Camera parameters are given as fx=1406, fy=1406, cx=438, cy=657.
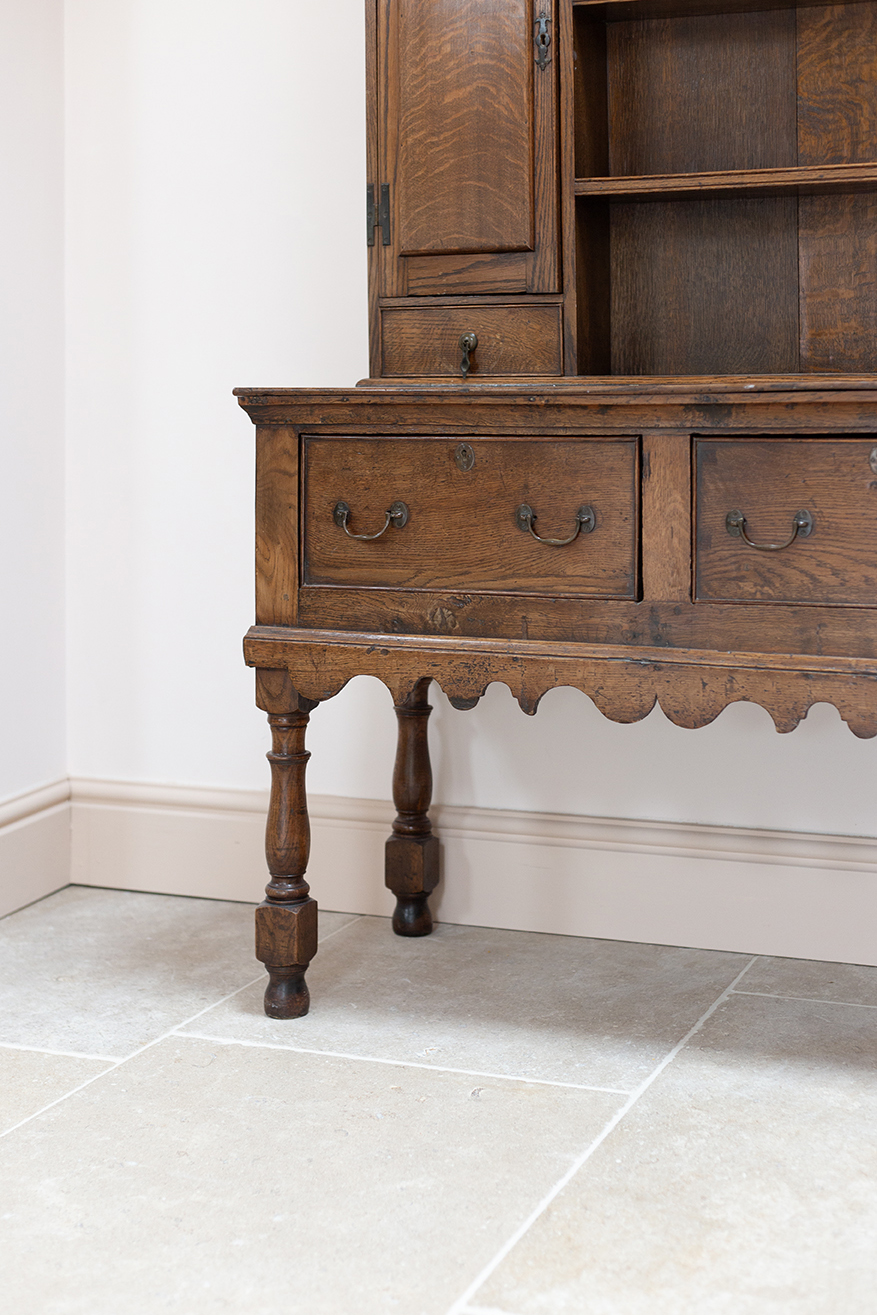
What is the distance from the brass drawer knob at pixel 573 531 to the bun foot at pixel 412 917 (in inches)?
30.6

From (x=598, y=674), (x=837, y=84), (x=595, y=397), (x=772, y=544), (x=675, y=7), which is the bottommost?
(x=598, y=674)

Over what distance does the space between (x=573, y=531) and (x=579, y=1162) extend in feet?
2.23

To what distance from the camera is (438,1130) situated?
1.52 metres

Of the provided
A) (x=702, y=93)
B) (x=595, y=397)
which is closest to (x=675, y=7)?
(x=702, y=93)

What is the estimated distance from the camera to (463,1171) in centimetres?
142

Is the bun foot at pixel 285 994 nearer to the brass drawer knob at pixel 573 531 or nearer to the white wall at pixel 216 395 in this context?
the white wall at pixel 216 395

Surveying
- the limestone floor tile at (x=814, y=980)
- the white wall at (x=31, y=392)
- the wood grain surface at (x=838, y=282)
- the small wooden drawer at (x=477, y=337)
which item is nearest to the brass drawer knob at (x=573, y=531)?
the small wooden drawer at (x=477, y=337)

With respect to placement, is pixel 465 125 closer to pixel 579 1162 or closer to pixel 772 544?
pixel 772 544

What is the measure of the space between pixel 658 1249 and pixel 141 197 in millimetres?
1847

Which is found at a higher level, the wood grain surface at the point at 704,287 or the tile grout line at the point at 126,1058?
the wood grain surface at the point at 704,287

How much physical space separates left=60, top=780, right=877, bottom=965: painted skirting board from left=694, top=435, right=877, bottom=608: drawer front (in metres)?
0.66

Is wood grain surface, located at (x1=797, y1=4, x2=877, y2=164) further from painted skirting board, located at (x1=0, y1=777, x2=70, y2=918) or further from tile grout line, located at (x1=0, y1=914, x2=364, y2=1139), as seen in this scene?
painted skirting board, located at (x1=0, y1=777, x2=70, y2=918)

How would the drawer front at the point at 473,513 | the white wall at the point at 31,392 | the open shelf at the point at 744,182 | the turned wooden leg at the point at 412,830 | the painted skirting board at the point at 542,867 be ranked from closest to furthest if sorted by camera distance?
1. the drawer front at the point at 473,513
2. the open shelf at the point at 744,182
3. the painted skirting board at the point at 542,867
4. the turned wooden leg at the point at 412,830
5. the white wall at the point at 31,392

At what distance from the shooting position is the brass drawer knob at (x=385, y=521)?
1.68m
